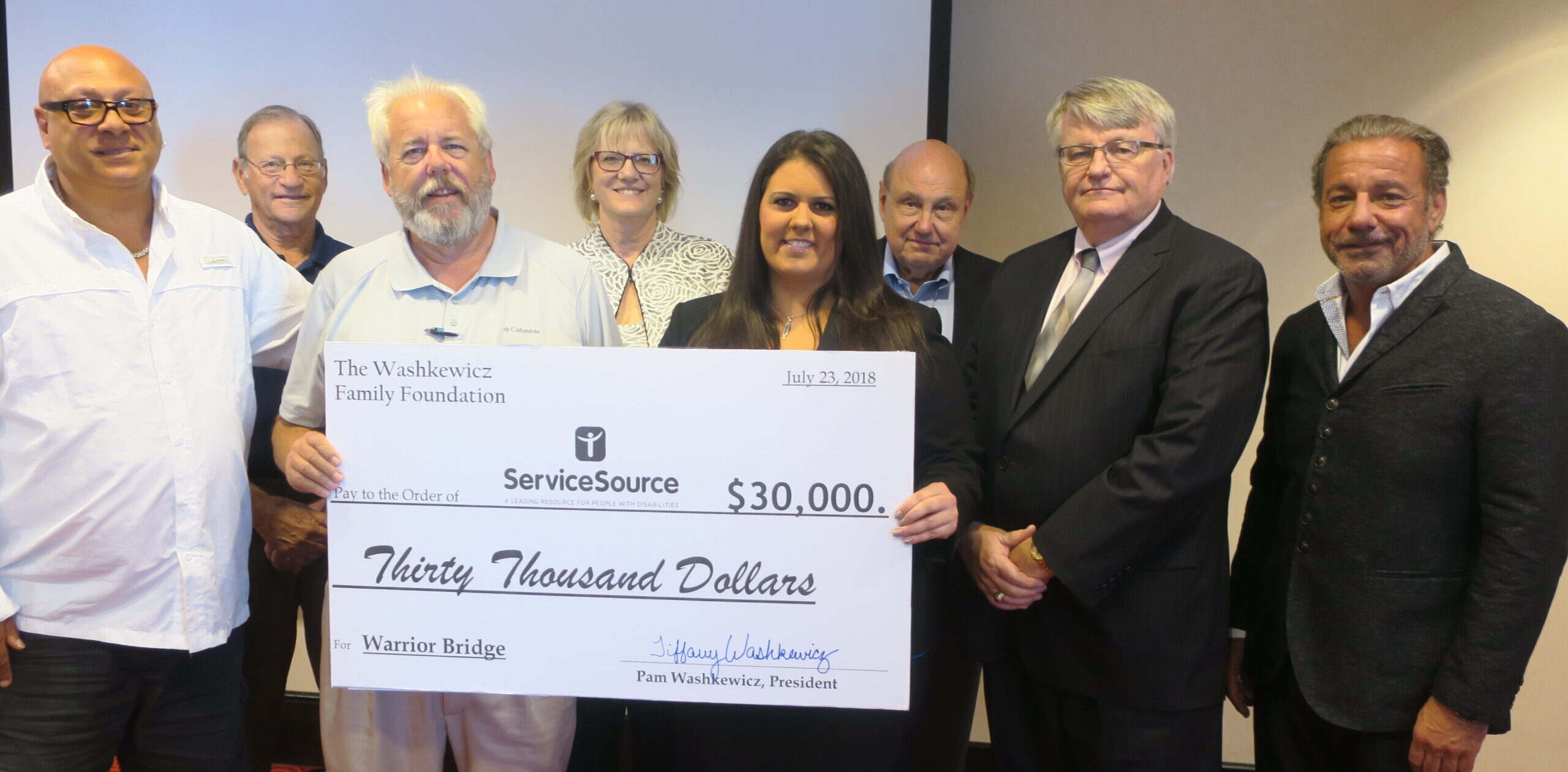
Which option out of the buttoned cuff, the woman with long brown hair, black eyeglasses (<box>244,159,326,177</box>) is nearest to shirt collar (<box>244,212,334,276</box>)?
black eyeglasses (<box>244,159,326,177</box>)

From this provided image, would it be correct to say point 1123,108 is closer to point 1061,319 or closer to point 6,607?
point 1061,319

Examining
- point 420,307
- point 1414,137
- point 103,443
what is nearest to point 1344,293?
point 1414,137

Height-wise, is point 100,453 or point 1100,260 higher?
point 1100,260

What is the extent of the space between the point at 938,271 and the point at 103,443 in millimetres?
2061

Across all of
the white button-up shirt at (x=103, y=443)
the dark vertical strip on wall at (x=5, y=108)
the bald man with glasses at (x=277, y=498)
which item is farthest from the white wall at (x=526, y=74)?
the white button-up shirt at (x=103, y=443)

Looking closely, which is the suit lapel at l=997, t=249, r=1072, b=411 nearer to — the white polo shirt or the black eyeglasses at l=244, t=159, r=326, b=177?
the white polo shirt

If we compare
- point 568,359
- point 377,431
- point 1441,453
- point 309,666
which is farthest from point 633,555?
point 309,666

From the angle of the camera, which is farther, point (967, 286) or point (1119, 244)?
point (967, 286)

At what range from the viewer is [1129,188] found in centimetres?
184

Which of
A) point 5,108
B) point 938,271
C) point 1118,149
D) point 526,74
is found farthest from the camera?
point 5,108

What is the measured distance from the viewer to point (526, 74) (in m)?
3.16

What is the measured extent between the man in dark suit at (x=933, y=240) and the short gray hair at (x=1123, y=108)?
0.75 meters

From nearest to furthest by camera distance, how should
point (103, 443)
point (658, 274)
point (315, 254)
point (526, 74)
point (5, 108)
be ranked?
1. point (103, 443)
2. point (658, 274)
3. point (315, 254)
4. point (526, 74)
5. point (5, 108)

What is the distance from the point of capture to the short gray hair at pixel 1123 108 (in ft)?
6.00
